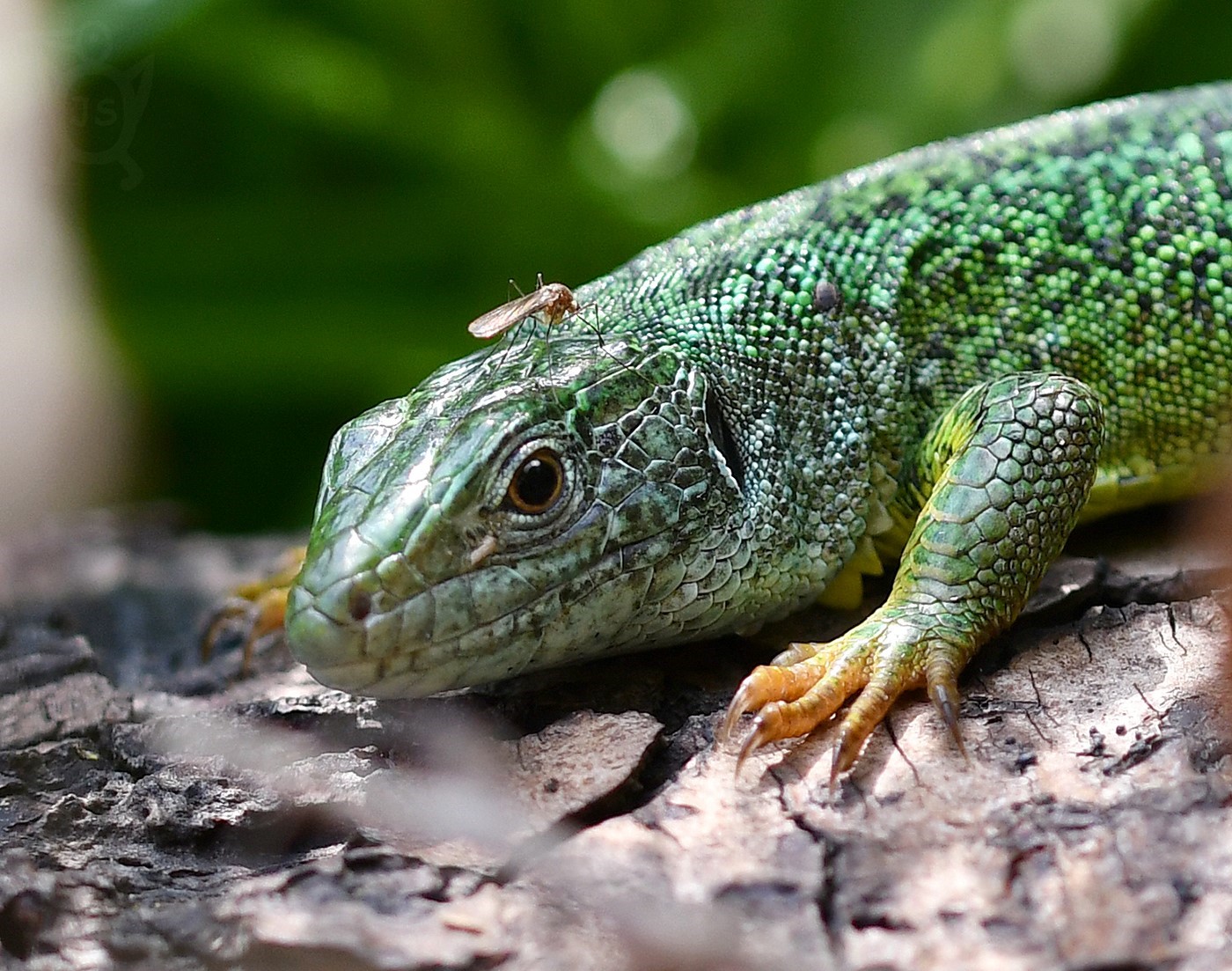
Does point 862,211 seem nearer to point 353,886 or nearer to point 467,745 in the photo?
point 467,745

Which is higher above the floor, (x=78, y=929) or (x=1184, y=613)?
(x=1184, y=613)

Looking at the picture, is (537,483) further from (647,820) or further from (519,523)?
(647,820)

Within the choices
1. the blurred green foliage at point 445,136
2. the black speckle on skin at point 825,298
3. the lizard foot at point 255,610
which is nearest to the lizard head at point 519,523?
the black speckle on skin at point 825,298

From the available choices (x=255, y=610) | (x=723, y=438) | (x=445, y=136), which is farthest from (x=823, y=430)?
(x=445, y=136)

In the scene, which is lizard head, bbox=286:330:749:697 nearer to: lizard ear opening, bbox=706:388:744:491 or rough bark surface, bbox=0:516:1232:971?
lizard ear opening, bbox=706:388:744:491

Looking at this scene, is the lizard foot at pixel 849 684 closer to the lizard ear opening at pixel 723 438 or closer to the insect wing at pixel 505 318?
the lizard ear opening at pixel 723 438

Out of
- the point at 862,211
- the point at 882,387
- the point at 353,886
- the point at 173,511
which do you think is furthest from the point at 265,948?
the point at 173,511
